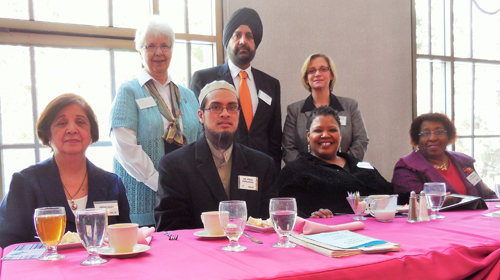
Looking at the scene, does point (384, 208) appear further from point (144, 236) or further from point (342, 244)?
point (144, 236)

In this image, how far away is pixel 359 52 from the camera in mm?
4828

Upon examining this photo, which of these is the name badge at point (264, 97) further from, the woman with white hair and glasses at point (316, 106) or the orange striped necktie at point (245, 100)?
the woman with white hair and glasses at point (316, 106)

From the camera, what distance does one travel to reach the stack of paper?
4.20ft

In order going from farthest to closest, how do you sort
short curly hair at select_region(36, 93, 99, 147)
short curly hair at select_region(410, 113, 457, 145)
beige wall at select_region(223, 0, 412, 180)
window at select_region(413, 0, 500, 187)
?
window at select_region(413, 0, 500, 187) < beige wall at select_region(223, 0, 412, 180) < short curly hair at select_region(410, 113, 457, 145) < short curly hair at select_region(36, 93, 99, 147)

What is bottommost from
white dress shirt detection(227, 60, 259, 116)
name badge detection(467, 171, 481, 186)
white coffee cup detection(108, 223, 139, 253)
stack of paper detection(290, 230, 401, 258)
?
name badge detection(467, 171, 481, 186)

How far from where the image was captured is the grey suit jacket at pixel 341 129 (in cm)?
341

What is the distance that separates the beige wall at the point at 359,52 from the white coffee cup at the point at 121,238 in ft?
10.0

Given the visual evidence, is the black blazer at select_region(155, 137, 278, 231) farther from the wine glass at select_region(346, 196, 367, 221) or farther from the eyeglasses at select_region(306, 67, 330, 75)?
the eyeglasses at select_region(306, 67, 330, 75)

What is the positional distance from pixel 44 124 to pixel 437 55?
4768mm

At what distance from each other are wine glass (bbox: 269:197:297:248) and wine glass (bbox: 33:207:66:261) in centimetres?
64

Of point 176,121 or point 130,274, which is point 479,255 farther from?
point 176,121

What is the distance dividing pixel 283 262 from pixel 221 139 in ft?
4.16

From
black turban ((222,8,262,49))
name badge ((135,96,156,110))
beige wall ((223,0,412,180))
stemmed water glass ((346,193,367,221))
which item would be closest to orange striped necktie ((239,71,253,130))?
black turban ((222,8,262,49))

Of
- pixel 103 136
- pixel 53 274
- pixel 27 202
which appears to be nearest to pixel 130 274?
pixel 53 274
